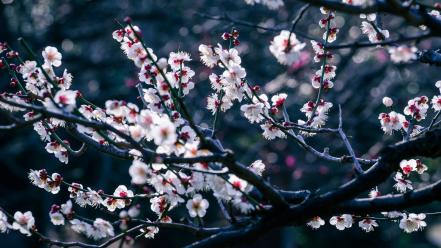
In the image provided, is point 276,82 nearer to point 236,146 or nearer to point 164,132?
point 236,146

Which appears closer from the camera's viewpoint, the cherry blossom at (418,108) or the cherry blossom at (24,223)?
the cherry blossom at (24,223)

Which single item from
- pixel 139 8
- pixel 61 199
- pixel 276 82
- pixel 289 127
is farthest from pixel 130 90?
pixel 289 127

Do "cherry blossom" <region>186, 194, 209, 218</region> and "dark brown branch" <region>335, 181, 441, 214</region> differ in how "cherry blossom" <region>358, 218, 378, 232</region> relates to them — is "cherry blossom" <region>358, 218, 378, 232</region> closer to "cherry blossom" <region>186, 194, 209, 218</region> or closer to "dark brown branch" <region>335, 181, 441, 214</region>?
"dark brown branch" <region>335, 181, 441, 214</region>

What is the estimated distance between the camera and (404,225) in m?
3.12

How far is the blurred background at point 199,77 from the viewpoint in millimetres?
8969

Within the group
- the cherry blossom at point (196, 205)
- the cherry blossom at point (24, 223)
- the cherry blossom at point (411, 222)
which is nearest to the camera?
the cherry blossom at point (196, 205)

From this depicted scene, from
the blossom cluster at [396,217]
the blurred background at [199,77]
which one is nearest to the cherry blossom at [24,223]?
the blossom cluster at [396,217]

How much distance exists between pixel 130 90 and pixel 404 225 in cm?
652

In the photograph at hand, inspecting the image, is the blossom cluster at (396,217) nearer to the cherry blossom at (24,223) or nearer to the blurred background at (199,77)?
the cherry blossom at (24,223)

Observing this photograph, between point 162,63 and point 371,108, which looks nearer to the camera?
point 162,63

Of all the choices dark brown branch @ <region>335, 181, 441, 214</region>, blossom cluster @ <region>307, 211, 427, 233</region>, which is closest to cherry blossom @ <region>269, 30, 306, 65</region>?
dark brown branch @ <region>335, 181, 441, 214</region>

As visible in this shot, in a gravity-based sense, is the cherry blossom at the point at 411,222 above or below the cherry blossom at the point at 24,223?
below

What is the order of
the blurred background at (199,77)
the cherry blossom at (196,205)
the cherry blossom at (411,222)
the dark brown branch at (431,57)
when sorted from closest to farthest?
the cherry blossom at (196,205), the dark brown branch at (431,57), the cherry blossom at (411,222), the blurred background at (199,77)

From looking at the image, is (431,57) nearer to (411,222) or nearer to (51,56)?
(411,222)
